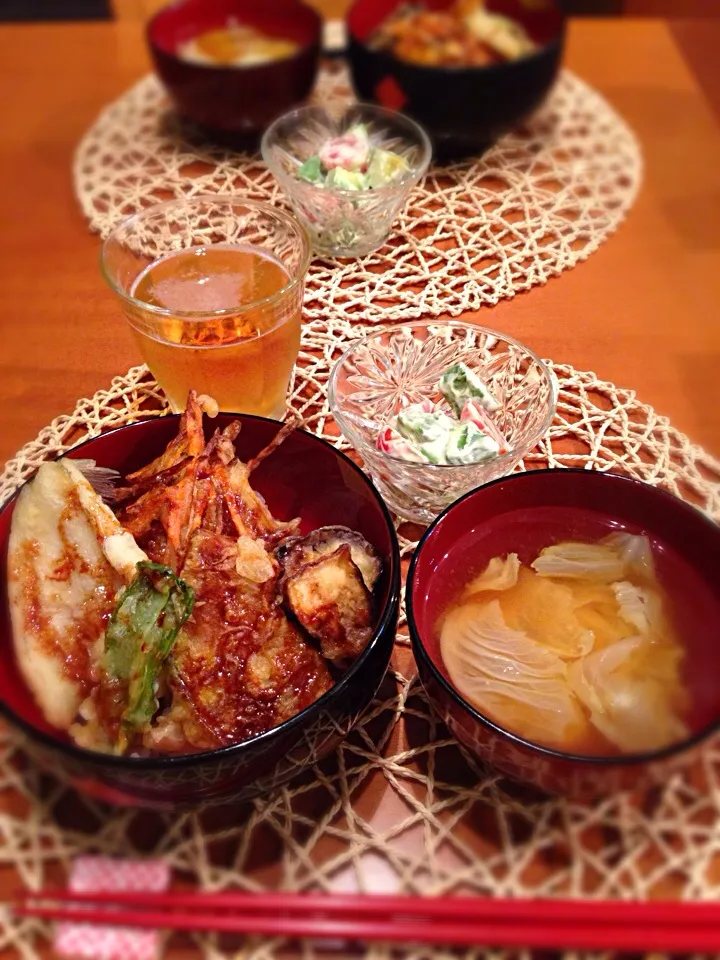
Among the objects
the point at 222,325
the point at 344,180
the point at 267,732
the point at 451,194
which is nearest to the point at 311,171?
the point at 344,180

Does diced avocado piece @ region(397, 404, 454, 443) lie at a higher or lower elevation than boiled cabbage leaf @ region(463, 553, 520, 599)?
higher

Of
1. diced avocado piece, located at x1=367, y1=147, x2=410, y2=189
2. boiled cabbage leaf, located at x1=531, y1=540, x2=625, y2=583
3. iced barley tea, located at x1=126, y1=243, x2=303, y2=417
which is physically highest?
diced avocado piece, located at x1=367, y1=147, x2=410, y2=189

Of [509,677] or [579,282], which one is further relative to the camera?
[579,282]

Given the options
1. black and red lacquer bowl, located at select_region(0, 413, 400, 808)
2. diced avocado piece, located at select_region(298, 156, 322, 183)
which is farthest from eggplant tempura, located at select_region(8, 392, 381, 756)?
diced avocado piece, located at select_region(298, 156, 322, 183)

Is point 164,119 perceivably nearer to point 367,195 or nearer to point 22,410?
point 367,195

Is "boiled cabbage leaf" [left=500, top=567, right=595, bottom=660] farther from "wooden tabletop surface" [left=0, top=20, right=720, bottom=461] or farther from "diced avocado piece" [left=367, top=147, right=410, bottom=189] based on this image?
"diced avocado piece" [left=367, top=147, right=410, bottom=189]

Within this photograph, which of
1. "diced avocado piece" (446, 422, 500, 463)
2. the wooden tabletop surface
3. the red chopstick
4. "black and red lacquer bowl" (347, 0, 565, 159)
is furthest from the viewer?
"black and red lacquer bowl" (347, 0, 565, 159)

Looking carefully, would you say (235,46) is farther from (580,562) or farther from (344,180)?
(580,562)
